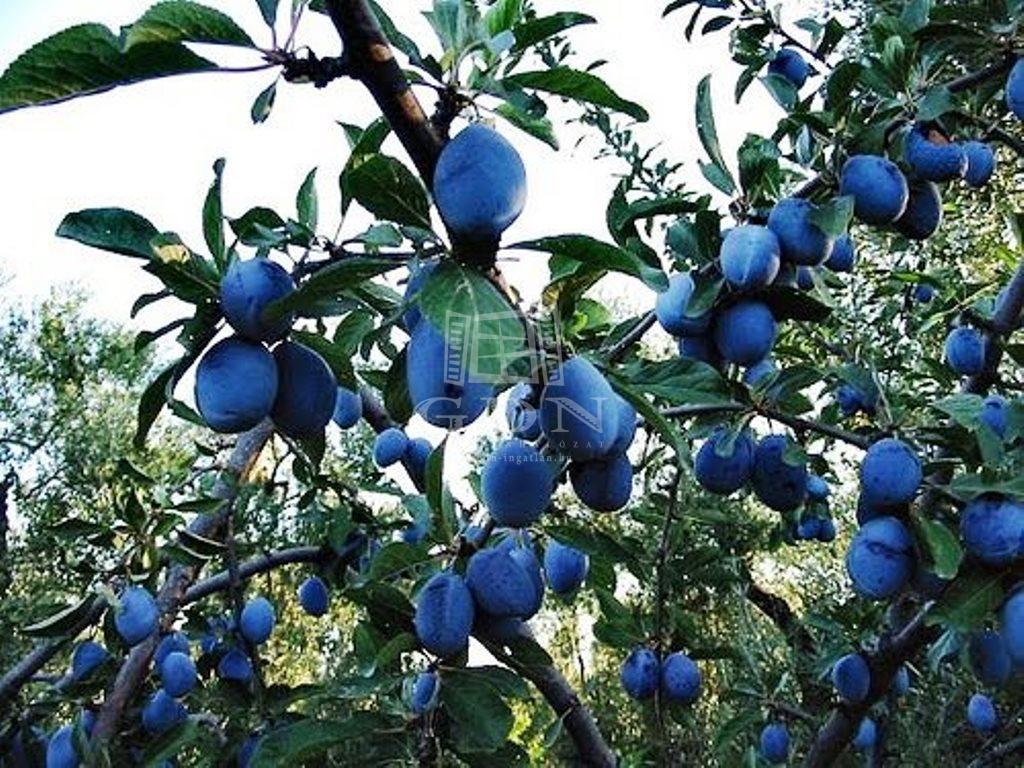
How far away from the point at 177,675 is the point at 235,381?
4.73 feet

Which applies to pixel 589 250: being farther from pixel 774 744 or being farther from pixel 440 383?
pixel 774 744

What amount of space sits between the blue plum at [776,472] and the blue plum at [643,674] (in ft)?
1.83

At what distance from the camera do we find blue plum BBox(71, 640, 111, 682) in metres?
2.04

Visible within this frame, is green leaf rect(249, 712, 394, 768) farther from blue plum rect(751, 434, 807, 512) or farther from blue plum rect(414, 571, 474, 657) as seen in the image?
blue plum rect(751, 434, 807, 512)

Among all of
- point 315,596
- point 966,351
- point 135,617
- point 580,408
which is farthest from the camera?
point 315,596

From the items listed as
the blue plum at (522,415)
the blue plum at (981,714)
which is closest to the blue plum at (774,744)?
the blue plum at (981,714)

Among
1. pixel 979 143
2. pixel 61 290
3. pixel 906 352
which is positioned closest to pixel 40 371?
pixel 61 290

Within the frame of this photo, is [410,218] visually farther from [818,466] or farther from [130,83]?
[818,466]

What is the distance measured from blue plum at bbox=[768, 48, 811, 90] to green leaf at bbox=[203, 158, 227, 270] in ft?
4.63

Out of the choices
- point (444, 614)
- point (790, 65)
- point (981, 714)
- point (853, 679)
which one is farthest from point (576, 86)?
point (981, 714)

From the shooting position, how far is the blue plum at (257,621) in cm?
226

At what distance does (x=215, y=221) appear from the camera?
864mm

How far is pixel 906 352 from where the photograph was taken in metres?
2.90

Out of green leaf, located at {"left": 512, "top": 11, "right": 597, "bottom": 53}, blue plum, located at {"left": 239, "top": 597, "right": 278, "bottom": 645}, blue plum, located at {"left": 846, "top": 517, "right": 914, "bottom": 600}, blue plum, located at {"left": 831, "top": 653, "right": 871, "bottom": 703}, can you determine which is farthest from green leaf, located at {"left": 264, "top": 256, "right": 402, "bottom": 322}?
blue plum, located at {"left": 239, "top": 597, "right": 278, "bottom": 645}
